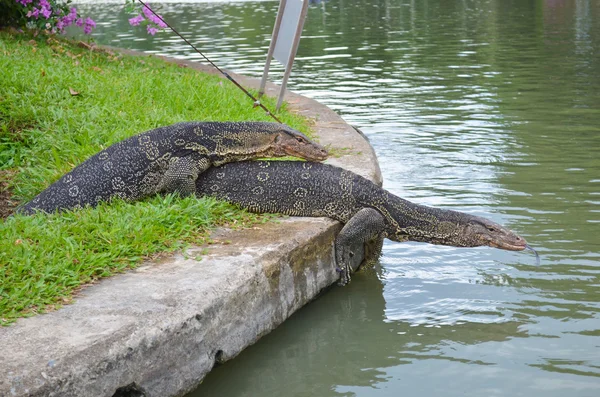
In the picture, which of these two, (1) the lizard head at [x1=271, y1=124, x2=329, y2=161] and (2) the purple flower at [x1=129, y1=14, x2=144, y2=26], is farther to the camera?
(2) the purple flower at [x1=129, y1=14, x2=144, y2=26]

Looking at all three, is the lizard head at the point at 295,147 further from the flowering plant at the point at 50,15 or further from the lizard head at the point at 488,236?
the flowering plant at the point at 50,15

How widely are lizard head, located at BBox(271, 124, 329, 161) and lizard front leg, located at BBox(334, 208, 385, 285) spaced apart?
63 centimetres

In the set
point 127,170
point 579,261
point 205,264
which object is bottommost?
point 579,261

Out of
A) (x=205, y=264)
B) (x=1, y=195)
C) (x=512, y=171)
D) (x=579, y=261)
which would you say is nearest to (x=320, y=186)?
(x=205, y=264)

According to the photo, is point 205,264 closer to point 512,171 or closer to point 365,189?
point 365,189

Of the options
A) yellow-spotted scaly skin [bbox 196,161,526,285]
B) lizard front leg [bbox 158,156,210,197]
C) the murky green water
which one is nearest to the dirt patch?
lizard front leg [bbox 158,156,210,197]

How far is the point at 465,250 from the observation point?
6574 mm

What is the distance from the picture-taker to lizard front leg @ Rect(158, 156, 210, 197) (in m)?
5.83

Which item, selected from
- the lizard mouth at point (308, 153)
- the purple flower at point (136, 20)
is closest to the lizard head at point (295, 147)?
the lizard mouth at point (308, 153)

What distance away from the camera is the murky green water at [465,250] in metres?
4.69

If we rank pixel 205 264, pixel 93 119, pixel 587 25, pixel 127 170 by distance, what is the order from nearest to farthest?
pixel 205 264, pixel 127 170, pixel 93 119, pixel 587 25

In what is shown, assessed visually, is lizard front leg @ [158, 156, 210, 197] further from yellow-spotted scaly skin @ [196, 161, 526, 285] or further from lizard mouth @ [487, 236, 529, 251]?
lizard mouth @ [487, 236, 529, 251]

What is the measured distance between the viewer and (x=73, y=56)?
10.6 metres

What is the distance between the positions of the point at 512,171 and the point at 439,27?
542 inches
